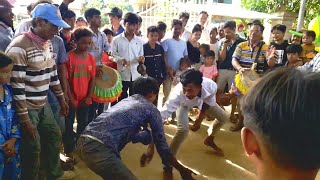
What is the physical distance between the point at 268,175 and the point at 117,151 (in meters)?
1.69

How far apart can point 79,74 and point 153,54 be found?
5.08ft

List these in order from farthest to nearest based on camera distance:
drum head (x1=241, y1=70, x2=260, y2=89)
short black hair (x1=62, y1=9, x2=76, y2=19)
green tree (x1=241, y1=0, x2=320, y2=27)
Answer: green tree (x1=241, y1=0, x2=320, y2=27) < drum head (x1=241, y1=70, x2=260, y2=89) < short black hair (x1=62, y1=9, x2=76, y2=19)

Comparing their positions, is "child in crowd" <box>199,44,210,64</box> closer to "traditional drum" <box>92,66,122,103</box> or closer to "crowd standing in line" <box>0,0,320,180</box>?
"crowd standing in line" <box>0,0,320,180</box>

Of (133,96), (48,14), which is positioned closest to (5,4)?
(48,14)

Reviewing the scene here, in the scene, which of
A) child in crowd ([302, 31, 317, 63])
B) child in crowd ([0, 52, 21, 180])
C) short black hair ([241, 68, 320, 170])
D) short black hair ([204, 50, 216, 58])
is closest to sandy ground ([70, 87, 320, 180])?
child in crowd ([0, 52, 21, 180])

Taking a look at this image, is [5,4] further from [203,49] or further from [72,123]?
[203,49]

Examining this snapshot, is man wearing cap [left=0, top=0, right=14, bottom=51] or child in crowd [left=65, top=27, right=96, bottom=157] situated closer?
man wearing cap [left=0, top=0, right=14, bottom=51]

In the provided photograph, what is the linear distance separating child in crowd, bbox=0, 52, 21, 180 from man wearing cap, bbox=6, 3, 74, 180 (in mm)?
55

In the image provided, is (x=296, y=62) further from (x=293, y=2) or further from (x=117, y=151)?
(x=293, y=2)

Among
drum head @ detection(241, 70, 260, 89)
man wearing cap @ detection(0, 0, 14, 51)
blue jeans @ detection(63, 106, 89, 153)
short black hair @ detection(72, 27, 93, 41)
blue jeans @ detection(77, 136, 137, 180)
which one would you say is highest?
man wearing cap @ detection(0, 0, 14, 51)

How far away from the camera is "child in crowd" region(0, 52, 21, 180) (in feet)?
8.04

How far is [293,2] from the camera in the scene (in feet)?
34.4

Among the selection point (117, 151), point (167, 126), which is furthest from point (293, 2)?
point (117, 151)

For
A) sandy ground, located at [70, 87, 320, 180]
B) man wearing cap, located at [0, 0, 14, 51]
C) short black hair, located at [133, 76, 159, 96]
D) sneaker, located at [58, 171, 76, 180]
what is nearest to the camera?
short black hair, located at [133, 76, 159, 96]
